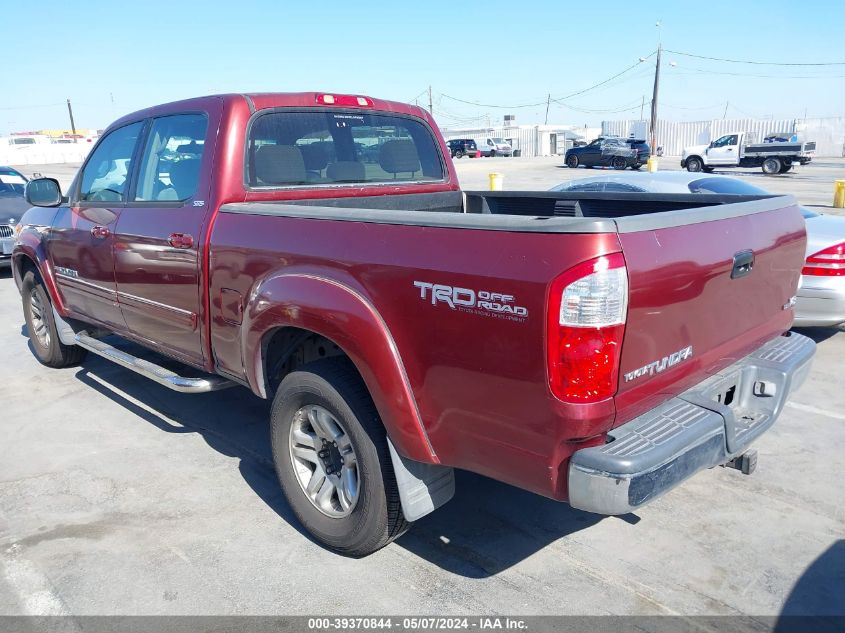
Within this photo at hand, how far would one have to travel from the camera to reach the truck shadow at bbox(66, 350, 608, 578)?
3301mm

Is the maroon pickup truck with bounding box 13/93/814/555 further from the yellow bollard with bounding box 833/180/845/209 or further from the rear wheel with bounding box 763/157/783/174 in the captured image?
the rear wheel with bounding box 763/157/783/174

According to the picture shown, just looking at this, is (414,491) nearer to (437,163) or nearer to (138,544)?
(138,544)

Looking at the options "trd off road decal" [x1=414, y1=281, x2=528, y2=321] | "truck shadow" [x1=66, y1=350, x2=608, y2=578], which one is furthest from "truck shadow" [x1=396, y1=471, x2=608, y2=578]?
"trd off road decal" [x1=414, y1=281, x2=528, y2=321]

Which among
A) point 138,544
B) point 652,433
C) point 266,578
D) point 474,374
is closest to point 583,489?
point 652,433

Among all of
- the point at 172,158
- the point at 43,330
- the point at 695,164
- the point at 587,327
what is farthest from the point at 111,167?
the point at 695,164

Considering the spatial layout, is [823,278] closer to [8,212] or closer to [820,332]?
[820,332]

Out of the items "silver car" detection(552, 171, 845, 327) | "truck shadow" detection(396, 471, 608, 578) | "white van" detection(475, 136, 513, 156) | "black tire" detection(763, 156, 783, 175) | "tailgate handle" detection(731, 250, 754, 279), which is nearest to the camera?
"tailgate handle" detection(731, 250, 754, 279)

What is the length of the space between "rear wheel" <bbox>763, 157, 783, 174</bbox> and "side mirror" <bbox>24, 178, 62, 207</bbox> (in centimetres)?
3129

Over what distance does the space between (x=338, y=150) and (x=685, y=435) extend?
2713 mm

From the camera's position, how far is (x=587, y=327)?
→ 223cm

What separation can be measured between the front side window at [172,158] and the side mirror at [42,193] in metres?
1.17

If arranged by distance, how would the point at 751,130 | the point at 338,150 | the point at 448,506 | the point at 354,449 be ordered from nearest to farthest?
1. the point at 354,449
2. the point at 448,506
3. the point at 338,150
4. the point at 751,130

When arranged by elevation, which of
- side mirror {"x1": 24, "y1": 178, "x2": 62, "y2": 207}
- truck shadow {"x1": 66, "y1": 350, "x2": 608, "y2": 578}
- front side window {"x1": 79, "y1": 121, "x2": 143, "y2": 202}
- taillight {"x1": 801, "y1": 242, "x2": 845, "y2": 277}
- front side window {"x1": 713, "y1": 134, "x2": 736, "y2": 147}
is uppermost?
front side window {"x1": 79, "y1": 121, "x2": 143, "y2": 202}

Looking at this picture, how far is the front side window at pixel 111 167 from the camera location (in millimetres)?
4533
